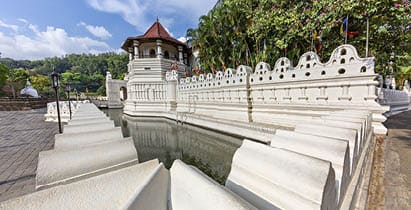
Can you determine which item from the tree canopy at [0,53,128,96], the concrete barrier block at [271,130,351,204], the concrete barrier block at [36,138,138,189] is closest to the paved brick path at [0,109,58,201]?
the concrete barrier block at [36,138,138,189]

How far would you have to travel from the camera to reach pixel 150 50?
19.7m

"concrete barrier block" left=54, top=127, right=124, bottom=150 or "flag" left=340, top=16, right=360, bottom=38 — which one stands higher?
"flag" left=340, top=16, right=360, bottom=38

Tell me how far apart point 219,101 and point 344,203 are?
725 centimetres

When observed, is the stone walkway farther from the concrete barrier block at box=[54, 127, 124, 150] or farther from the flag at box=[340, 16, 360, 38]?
the flag at box=[340, 16, 360, 38]

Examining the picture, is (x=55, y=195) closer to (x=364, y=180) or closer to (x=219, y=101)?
(x=364, y=180)

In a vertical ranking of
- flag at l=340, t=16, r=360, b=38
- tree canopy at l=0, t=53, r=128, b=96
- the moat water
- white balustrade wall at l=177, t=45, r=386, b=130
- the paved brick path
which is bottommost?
the moat water

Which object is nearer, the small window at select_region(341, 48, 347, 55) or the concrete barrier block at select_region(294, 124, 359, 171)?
the concrete barrier block at select_region(294, 124, 359, 171)

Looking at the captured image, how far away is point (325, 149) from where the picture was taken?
110cm

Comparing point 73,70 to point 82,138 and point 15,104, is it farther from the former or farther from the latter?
point 82,138

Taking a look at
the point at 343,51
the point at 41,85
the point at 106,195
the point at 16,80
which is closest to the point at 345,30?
the point at 343,51

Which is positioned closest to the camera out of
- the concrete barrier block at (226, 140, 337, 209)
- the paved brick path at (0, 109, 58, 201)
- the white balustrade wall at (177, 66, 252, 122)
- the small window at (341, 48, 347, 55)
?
the concrete barrier block at (226, 140, 337, 209)

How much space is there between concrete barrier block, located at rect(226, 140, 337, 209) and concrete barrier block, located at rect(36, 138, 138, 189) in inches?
33.4

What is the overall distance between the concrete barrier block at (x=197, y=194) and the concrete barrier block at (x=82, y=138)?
83 cm

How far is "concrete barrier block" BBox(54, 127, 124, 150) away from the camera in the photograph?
1.39m
